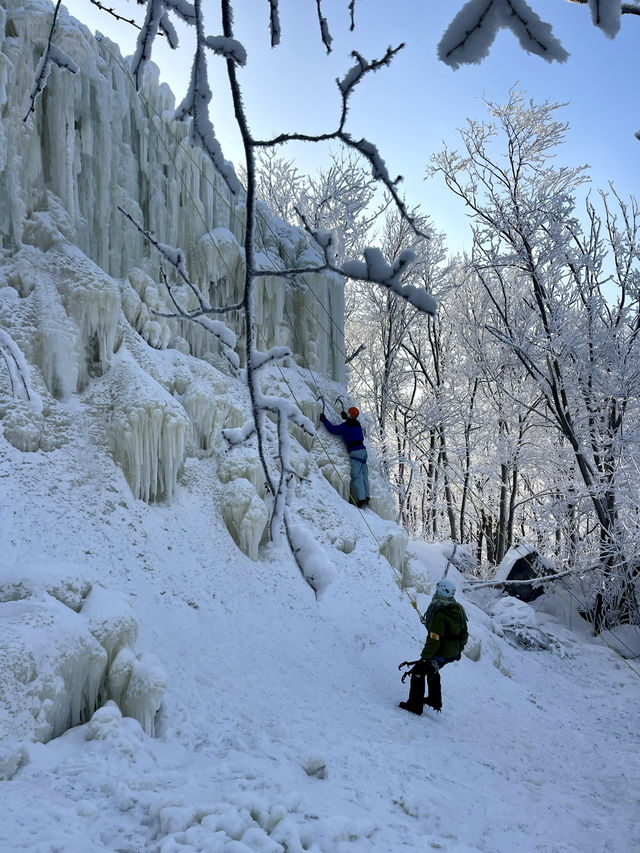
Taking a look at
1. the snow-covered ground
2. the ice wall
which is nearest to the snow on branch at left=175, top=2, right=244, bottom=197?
the snow-covered ground

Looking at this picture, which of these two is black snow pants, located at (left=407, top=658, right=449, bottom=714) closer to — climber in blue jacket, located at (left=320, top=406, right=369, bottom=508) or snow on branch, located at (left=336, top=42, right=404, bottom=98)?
climber in blue jacket, located at (left=320, top=406, right=369, bottom=508)

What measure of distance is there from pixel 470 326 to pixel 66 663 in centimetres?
1613

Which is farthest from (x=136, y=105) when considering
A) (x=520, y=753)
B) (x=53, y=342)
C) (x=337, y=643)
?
(x=520, y=753)

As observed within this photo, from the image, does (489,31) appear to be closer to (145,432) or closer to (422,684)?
Answer: (422,684)

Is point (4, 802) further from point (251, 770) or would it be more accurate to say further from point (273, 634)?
point (273, 634)

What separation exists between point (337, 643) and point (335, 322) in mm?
6377

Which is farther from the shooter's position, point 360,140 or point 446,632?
point 446,632

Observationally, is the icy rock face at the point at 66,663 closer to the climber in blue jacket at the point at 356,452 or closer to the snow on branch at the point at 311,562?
the snow on branch at the point at 311,562

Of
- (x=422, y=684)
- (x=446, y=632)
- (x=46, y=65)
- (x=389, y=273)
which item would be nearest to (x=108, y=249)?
(x=46, y=65)

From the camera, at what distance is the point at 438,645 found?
18.0ft

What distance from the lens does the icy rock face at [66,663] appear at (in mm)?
3420

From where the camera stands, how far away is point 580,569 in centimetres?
1043

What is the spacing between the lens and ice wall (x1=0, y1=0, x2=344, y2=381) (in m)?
6.23

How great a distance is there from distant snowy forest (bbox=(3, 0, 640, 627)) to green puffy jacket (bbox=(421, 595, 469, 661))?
2348 millimetres
